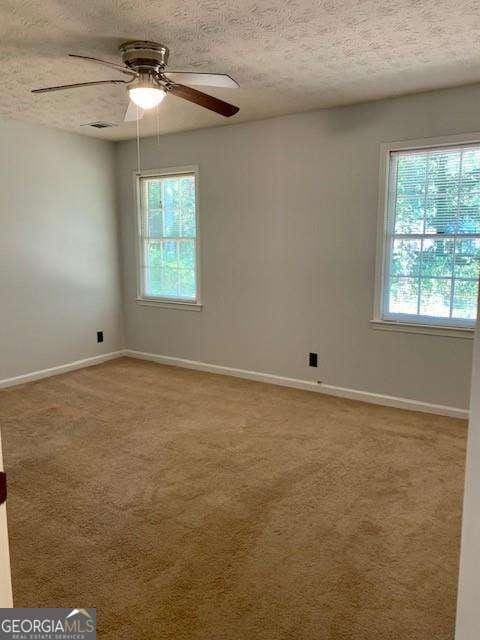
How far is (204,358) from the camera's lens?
525 centimetres

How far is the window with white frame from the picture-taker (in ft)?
11.8

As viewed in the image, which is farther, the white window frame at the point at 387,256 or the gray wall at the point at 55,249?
the gray wall at the point at 55,249

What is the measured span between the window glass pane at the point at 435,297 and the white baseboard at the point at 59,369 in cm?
360

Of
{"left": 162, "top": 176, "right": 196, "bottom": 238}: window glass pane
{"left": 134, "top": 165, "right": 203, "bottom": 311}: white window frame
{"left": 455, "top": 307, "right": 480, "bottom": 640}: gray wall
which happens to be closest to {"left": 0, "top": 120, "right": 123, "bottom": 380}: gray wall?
{"left": 134, "top": 165, "right": 203, "bottom": 311}: white window frame

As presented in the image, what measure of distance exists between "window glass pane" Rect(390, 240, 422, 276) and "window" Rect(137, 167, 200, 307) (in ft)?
6.87

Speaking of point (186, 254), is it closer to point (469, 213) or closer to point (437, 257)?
point (437, 257)

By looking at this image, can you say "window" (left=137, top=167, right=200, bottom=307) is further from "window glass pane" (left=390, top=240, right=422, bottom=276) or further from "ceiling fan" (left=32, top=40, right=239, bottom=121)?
"ceiling fan" (left=32, top=40, right=239, bottom=121)

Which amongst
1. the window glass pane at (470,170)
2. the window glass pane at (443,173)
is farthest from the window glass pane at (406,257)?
the window glass pane at (470,170)

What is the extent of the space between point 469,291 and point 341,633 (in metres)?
2.77

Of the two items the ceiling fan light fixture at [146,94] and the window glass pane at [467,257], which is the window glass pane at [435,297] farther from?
the ceiling fan light fixture at [146,94]

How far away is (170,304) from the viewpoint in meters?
5.45

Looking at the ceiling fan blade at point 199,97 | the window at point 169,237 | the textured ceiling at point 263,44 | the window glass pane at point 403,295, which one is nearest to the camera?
the textured ceiling at point 263,44

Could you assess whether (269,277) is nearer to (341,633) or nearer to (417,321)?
(417,321)

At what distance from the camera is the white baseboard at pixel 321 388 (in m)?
3.89
